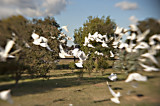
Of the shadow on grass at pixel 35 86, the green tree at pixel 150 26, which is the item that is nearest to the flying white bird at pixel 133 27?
the green tree at pixel 150 26

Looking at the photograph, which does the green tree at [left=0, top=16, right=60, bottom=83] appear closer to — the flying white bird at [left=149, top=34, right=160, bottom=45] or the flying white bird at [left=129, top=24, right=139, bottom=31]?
the flying white bird at [left=129, top=24, right=139, bottom=31]

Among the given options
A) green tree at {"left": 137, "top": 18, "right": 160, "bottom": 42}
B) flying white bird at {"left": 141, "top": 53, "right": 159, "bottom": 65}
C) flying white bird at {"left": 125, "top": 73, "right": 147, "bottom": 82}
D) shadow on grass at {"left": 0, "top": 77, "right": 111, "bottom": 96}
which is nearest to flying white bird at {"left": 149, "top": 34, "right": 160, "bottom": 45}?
green tree at {"left": 137, "top": 18, "right": 160, "bottom": 42}

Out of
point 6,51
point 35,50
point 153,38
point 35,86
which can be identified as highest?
point 35,50

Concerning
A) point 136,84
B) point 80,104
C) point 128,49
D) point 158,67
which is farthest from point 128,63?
point 80,104

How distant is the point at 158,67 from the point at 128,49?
92 cm

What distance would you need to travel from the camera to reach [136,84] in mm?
3727

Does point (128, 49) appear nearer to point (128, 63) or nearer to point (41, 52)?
point (128, 63)

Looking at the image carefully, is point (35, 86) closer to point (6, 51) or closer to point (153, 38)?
point (6, 51)

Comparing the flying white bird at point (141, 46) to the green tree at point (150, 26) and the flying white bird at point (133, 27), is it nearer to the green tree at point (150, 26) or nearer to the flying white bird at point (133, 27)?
the green tree at point (150, 26)

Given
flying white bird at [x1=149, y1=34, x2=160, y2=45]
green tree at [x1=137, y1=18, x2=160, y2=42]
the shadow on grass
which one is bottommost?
the shadow on grass

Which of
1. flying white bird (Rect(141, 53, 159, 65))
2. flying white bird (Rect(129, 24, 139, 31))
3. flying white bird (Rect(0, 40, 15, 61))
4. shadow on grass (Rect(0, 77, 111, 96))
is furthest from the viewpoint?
shadow on grass (Rect(0, 77, 111, 96))

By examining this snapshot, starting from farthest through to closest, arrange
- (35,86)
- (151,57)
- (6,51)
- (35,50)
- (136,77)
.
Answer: (35,50)
(35,86)
(136,77)
(151,57)
(6,51)

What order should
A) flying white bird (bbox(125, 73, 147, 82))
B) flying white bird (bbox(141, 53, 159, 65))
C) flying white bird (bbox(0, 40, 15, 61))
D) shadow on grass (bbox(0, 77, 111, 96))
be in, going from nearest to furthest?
flying white bird (bbox(0, 40, 15, 61)), flying white bird (bbox(141, 53, 159, 65)), flying white bird (bbox(125, 73, 147, 82)), shadow on grass (bbox(0, 77, 111, 96))

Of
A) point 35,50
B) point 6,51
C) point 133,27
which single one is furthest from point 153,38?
point 35,50
